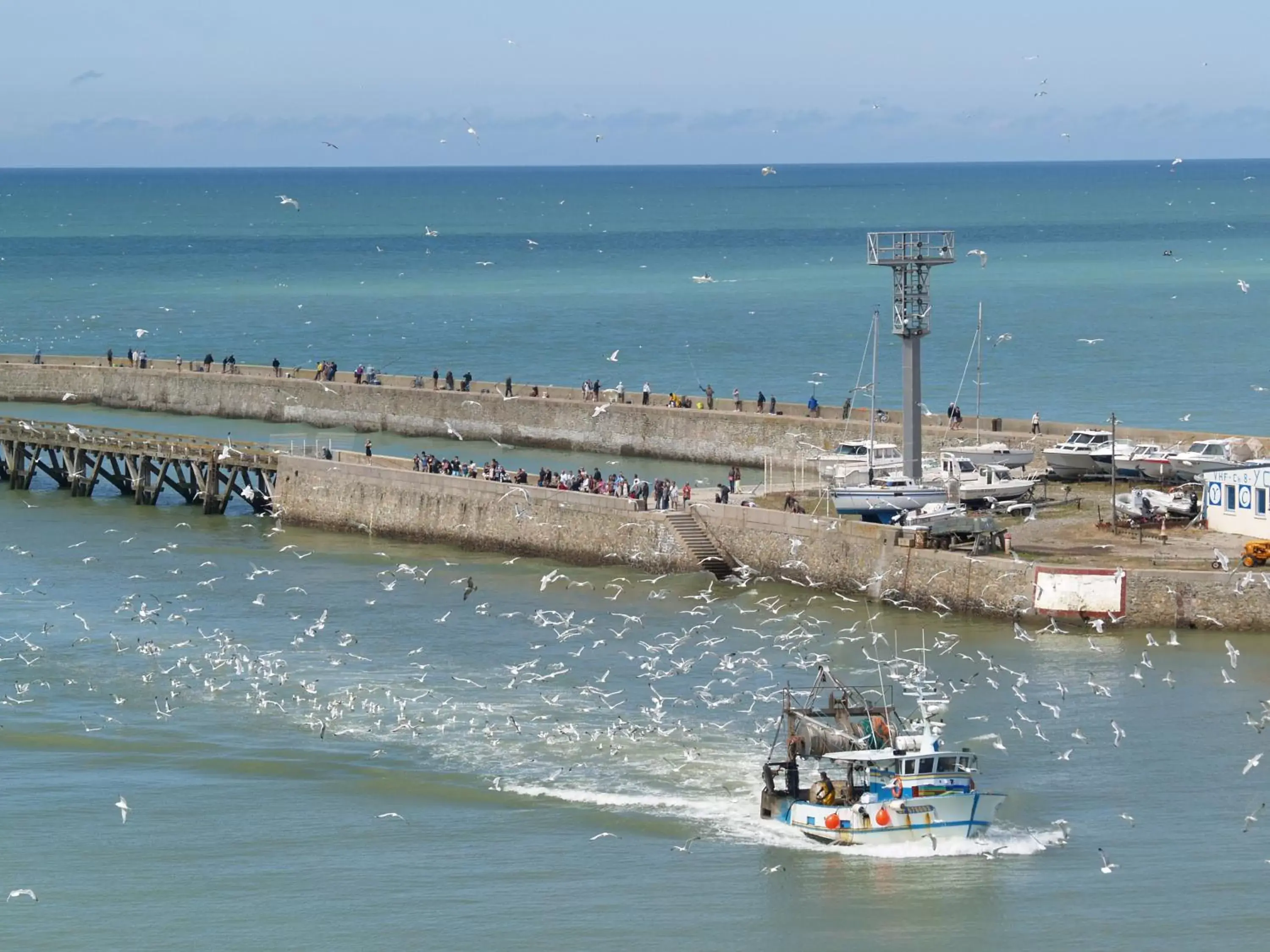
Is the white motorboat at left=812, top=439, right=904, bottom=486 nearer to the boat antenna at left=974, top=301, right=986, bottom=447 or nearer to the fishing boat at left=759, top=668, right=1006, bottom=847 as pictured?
the boat antenna at left=974, top=301, right=986, bottom=447

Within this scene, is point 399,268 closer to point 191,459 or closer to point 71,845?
point 191,459

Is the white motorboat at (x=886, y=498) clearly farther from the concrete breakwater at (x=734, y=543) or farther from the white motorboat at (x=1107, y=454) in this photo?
the white motorboat at (x=1107, y=454)

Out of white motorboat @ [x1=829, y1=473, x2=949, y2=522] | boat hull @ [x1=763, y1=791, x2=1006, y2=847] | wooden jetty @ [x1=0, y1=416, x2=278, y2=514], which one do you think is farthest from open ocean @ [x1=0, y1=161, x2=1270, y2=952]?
white motorboat @ [x1=829, y1=473, x2=949, y2=522]

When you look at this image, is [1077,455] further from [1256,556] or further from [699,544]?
[699,544]

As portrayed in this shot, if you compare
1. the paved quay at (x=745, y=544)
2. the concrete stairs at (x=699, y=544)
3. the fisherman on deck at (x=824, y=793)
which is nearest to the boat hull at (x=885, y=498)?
the paved quay at (x=745, y=544)

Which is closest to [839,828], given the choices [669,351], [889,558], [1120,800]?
[1120,800]

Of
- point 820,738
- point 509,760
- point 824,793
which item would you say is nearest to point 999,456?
point 509,760
